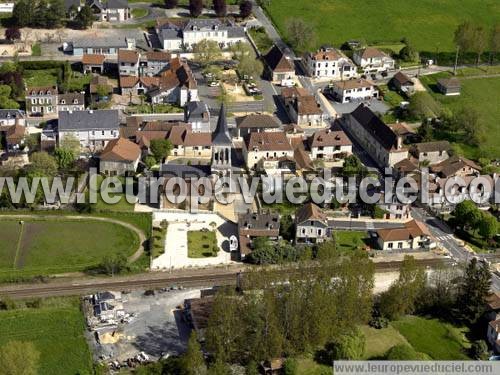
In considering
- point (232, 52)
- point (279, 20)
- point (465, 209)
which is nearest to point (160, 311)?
point (465, 209)

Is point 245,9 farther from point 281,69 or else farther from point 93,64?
point 93,64

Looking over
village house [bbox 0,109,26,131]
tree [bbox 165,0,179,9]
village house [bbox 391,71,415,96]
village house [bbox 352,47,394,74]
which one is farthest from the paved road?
tree [bbox 165,0,179,9]

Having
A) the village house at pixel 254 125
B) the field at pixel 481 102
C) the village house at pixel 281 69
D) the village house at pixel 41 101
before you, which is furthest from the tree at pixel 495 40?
the village house at pixel 41 101

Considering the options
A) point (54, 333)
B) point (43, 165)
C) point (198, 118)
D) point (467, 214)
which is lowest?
point (54, 333)

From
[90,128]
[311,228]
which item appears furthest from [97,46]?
[311,228]

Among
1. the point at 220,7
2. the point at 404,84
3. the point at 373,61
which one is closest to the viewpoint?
the point at 404,84

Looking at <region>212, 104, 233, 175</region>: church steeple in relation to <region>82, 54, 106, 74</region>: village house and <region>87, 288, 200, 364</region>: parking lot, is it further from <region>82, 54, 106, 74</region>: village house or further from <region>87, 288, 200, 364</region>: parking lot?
<region>82, 54, 106, 74</region>: village house

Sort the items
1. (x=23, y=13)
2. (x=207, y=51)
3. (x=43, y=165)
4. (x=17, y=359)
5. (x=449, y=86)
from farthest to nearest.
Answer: (x=23, y=13)
(x=207, y=51)
(x=449, y=86)
(x=43, y=165)
(x=17, y=359)
